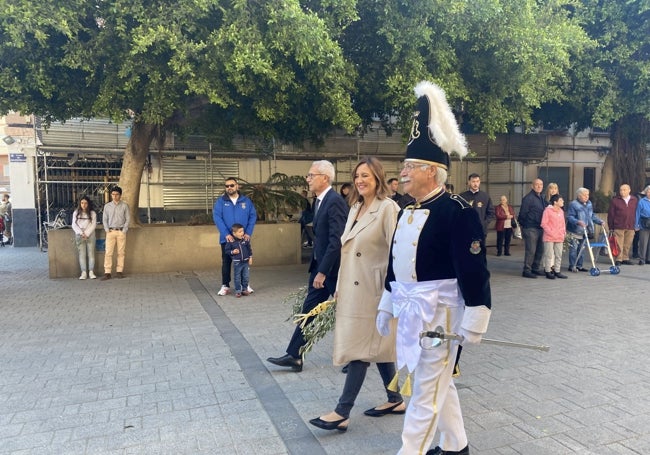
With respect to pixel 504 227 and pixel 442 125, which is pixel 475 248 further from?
pixel 504 227

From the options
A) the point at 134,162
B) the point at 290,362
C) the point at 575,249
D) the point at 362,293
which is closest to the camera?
the point at 362,293

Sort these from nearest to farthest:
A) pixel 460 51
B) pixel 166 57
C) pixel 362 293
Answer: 1. pixel 362 293
2. pixel 166 57
3. pixel 460 51

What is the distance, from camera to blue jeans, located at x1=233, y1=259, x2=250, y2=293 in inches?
314

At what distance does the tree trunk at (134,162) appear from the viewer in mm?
10242

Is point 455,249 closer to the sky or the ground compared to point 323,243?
closer to the sky

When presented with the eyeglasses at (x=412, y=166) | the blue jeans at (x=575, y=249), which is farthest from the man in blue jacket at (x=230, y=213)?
the blue jeans at (x=575, y=249)

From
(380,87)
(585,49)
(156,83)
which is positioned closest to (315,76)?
(380,87)

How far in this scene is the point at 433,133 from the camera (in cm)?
274

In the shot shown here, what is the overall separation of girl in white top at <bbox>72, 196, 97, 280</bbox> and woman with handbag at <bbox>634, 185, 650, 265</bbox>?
38.0 feet

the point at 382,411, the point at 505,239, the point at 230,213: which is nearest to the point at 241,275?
the point at 230,213

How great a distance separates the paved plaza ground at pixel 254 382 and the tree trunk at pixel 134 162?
10.6 ft

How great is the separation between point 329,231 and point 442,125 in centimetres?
A: 167

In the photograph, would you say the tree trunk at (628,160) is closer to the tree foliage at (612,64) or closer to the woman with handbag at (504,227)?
the tree foliage at (612,64)

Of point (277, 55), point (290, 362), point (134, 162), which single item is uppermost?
point (277, 55)
